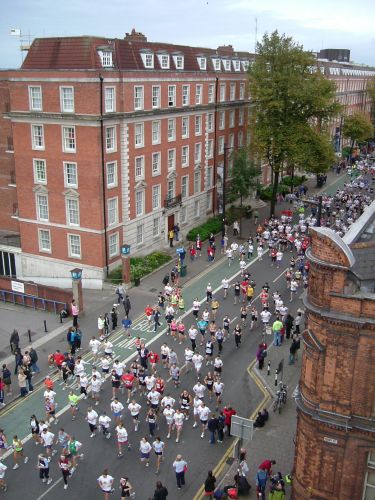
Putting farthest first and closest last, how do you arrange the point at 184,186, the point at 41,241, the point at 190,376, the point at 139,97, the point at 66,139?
A: the point at 184,186
the point at 41,241
the point at 139,97
the point at 66,139
the point at 190,376

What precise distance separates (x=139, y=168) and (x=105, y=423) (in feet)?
70.4

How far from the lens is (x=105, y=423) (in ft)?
63.6

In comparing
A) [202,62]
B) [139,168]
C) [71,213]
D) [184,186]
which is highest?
[202,62]

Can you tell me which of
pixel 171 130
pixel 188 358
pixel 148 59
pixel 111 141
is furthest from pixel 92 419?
pixel 171 130

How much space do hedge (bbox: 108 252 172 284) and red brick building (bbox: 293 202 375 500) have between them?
21407mm

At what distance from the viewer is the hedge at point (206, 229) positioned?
145ft

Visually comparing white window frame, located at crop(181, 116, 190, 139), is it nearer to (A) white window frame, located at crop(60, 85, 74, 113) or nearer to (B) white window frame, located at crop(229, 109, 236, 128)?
(B) white window frame, located at crop(229, 109, 236, 128)

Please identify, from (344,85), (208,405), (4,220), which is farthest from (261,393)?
(344,85)

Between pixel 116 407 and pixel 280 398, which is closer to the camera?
pixel 116 407

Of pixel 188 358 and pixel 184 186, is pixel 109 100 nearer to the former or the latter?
pixel 184 186

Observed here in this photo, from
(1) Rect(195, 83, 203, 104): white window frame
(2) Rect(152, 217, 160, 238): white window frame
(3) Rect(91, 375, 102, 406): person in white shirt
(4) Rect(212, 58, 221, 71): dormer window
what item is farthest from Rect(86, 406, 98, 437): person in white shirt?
(4) Rect(212, 58, 221, 71): dormer window

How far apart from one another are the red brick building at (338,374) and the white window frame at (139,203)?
24.3 m

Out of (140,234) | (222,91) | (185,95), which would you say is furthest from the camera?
(222,91)

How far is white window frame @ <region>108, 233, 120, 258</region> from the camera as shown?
3530 cm
